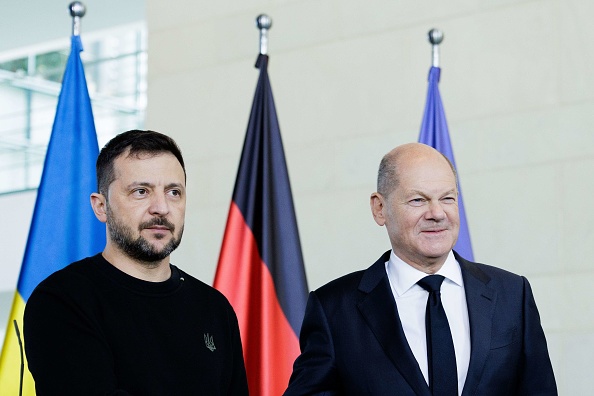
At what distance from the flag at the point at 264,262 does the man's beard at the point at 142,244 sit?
1.81m

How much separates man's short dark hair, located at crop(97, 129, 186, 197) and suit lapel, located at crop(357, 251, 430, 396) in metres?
0.69

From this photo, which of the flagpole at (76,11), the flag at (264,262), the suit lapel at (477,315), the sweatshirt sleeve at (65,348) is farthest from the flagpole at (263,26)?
the sweatshirt sleeve at (65,348)

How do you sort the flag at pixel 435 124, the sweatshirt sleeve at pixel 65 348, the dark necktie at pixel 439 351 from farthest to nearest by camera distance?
1. the flag at pixel 435 124
2. the dark necktie at pixel 439 351
3. the sweatshirt sleeve at pixel 65 348

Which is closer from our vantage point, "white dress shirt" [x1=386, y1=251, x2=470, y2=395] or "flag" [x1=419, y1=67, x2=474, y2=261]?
"white dress shirt" [x1=386, y1=251, x2=470, y2=395]

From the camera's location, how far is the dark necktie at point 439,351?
2994mm

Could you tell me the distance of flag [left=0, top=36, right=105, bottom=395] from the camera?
4734 mm

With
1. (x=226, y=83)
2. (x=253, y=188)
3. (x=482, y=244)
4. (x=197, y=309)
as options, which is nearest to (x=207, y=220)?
(x=226, y=83)

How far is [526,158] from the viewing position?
5.37m

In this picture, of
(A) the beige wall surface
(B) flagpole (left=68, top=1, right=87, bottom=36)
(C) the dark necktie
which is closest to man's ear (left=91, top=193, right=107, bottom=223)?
(C) the dark necktie

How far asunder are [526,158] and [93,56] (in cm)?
377

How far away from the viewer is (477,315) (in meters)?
3.11

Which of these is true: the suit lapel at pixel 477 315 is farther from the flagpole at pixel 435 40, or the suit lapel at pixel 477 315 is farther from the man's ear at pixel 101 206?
the flagpole at pixel 435 40

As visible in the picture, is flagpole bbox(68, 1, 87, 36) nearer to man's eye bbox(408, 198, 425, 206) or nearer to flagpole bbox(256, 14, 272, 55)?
flagpole bbox(256, 14, 272, 55)

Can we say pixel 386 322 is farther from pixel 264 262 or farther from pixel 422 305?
pixel 264 262
